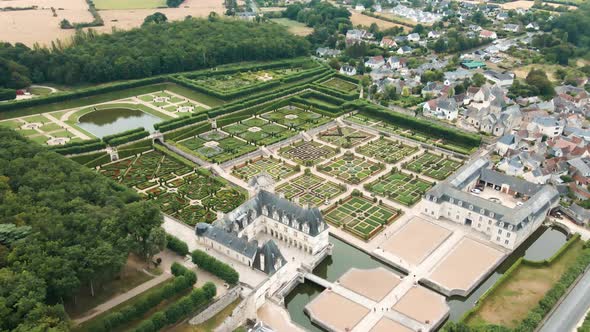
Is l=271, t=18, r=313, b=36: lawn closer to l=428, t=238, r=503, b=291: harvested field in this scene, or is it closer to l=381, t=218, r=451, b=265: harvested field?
l=381, t=218, r=451, b=265: harvested field

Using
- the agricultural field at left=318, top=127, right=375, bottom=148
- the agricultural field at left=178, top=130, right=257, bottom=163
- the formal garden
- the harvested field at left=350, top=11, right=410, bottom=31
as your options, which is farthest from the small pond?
the harvested field at left=350, top=11, right=410, bottom=31

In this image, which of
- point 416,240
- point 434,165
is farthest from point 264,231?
point 434,165

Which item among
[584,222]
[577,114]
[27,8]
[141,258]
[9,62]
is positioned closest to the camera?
[141,258]

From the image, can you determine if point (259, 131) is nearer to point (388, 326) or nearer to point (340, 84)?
point (340, 84)

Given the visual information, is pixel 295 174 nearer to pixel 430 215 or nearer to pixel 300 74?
pixel 430 215

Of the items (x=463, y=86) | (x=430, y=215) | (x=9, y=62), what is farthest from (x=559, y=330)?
(x=9, y=62)

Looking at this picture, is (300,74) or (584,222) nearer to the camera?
(584,222)

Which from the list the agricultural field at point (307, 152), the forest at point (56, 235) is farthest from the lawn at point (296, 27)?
the forest at point (56, 235)
